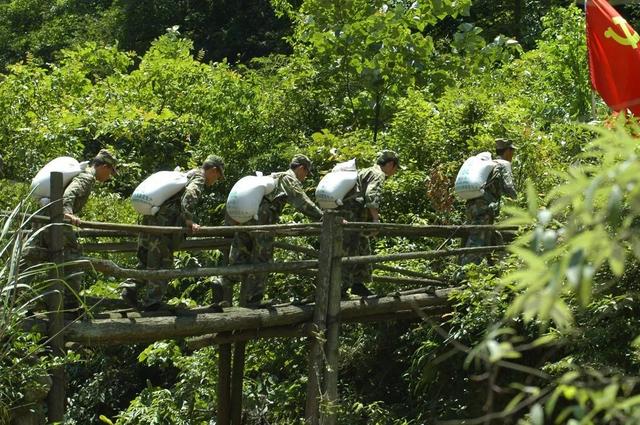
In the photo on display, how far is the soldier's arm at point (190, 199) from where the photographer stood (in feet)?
32.2

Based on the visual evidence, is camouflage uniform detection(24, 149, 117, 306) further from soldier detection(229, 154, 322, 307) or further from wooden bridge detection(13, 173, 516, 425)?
soldier detection(229, 154, 322, 307)

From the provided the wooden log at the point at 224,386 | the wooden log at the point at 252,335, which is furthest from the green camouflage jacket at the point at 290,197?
the wooden log at the point at 224,386

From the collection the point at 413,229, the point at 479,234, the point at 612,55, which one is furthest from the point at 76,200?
the point at 612,55

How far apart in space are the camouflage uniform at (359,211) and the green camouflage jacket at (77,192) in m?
2.22

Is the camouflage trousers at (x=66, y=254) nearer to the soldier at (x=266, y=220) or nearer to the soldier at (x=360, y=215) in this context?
the soldier at (x=266, y=220)

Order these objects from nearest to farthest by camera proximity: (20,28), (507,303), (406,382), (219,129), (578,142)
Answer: (507,303)
(406,382)
(578,142)
(219,129)
(20,28)

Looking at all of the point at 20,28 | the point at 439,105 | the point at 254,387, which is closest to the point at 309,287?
the point at 254,387

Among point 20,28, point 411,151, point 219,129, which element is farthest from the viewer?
point 20,28

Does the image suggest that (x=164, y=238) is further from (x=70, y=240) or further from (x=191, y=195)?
(x=70, y=240)

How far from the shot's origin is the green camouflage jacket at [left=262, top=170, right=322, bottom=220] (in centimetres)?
1091

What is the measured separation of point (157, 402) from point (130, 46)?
13985 millimetres

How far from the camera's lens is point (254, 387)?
12.9m

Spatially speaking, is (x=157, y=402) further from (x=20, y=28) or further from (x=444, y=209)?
(x=20, y=28)

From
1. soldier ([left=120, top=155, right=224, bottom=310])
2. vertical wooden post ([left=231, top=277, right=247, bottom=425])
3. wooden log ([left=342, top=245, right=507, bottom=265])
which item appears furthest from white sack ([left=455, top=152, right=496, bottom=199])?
soldier ([left=120, top=155, right=224, bottom=310])
